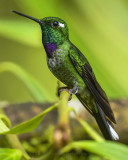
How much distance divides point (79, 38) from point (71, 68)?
0.58 m

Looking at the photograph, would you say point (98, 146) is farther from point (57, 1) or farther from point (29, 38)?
point (57, 1)

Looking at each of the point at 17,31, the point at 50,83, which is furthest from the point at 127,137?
the point at 50,83

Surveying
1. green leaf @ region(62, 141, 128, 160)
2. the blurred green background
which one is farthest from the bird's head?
the blurred green background

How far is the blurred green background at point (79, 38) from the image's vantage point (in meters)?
1.85

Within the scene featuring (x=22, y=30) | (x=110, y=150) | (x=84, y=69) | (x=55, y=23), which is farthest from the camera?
(x=22, y=30)

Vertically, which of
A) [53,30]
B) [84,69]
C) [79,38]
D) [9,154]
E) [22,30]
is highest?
[22,30]

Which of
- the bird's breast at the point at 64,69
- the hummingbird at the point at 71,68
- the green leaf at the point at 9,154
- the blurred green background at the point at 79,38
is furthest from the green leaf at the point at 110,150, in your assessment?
the blurred green background at the point at 79,38

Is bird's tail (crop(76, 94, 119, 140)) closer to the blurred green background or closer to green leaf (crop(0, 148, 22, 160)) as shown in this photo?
green leaf (crop(0, 148, 22, 160))

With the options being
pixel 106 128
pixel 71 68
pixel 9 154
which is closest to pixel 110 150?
pixel 9 154

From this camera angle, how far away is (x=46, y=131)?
1.57 m

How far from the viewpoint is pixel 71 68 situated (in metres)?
1.25

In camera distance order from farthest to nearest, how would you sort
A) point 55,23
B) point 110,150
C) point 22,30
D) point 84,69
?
point 22,30 < point 84,69 < point 55,23 < point 110,150

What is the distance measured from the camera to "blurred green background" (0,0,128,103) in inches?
73.0

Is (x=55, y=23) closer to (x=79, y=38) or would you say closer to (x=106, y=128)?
(x=106, y=128)
